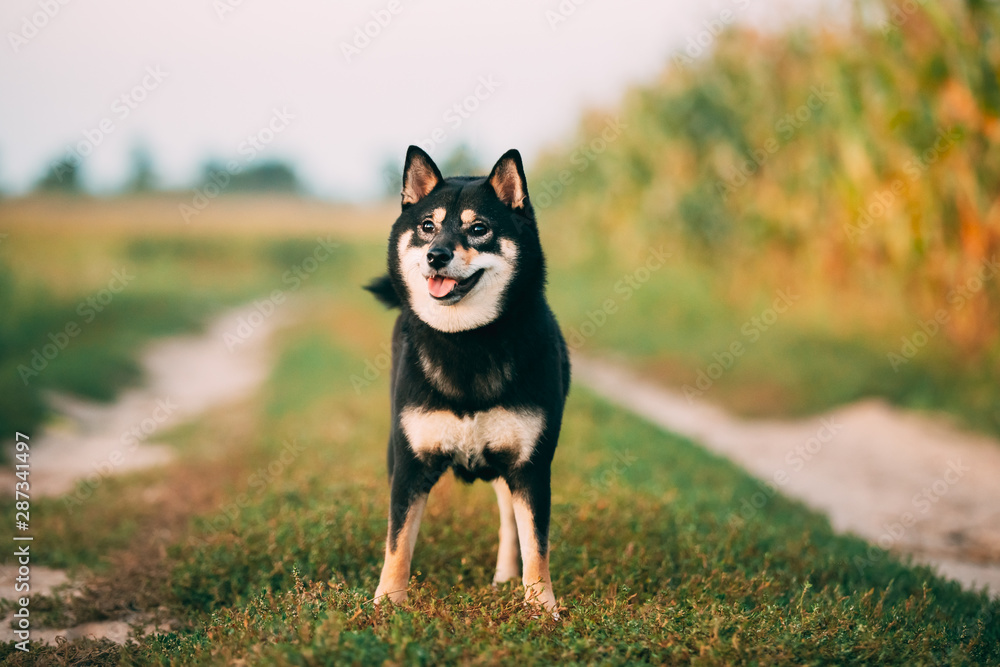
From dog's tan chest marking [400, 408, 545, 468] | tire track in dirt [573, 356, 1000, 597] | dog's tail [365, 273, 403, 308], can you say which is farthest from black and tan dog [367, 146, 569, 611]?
tire track in dirt [573, 356, 1000, 597]

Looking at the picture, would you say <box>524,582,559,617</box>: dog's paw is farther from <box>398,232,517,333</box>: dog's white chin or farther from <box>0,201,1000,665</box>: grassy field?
<box>398,232,517,333</box>: dog's white chin

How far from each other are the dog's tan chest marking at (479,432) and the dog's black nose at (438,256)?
0.65 meters

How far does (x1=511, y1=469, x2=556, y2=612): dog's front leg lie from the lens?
3.23m

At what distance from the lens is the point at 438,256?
9.78 ft

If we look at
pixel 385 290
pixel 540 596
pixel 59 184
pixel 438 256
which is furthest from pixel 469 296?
pixel 59 184

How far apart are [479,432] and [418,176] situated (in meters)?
1.18

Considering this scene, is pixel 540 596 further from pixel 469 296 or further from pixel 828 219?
pixel 828 219

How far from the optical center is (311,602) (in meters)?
3.26

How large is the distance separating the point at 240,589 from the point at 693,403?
7.46 meters

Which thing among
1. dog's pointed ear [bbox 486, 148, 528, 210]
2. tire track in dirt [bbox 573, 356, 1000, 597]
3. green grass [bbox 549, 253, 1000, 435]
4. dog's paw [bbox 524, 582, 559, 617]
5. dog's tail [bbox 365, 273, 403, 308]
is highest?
dog's pointed ear [bbox 486, 148, 528, 210]

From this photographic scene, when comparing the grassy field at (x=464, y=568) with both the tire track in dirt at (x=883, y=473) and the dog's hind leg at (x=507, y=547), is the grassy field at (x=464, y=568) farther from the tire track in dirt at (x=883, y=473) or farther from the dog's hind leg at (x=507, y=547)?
the tire track in dirt at (x=883, y=473)

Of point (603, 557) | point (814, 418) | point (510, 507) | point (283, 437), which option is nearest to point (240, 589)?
point (510, 507)

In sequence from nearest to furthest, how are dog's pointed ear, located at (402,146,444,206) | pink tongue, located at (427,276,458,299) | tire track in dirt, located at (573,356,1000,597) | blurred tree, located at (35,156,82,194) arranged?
1. pink tongue, located at (427,276,458,299)
2. dog's pointed ear, located at (402,146,444,206)
3. tire track in dirt, located at (573,356,1000,597)
4. blurred tree, located at (35,156,82,194)

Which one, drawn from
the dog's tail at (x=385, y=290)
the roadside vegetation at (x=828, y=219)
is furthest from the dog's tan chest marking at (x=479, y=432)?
the roadside vegetation at (x=828, y=219)
